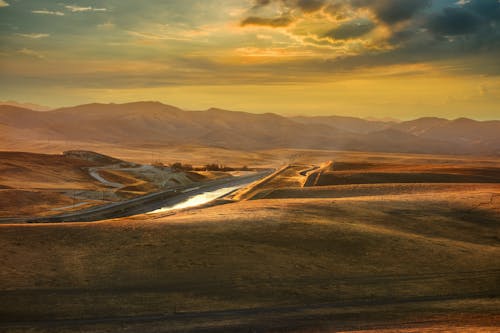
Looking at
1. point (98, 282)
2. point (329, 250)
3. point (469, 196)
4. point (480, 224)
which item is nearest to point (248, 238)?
point (329, 250)

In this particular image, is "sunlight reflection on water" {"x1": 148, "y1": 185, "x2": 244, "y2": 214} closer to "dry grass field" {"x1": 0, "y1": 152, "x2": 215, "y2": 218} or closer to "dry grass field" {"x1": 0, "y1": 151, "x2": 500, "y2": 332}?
"dry grass field" {"x1": 0, "y1": 152, "x2": 215, "y2": 218}

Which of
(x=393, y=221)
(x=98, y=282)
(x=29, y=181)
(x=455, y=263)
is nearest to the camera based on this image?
(x=98, y=282)

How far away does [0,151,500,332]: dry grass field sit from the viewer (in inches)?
835

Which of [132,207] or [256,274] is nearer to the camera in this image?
[256,274]

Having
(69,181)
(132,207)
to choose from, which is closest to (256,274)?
(132,207)

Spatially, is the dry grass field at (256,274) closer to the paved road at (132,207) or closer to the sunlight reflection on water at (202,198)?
the paved road at (132,207)

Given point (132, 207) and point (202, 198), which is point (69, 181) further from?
point (132, 207)

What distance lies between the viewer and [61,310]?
22188mm

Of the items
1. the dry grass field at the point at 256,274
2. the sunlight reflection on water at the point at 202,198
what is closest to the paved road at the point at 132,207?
the sunlight reflection on water at the point at 202,198

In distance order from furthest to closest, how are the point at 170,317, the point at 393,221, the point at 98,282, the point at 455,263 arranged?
1. the point at 393,221
2. the point at 455,263
3. the point at 98,282
4. the point at 170,317

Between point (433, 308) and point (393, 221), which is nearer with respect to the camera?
point (433, 308)

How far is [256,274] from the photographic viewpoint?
27.5 meters

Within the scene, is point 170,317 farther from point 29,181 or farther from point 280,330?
point 29,181

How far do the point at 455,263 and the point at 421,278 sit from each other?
4.39 metres
